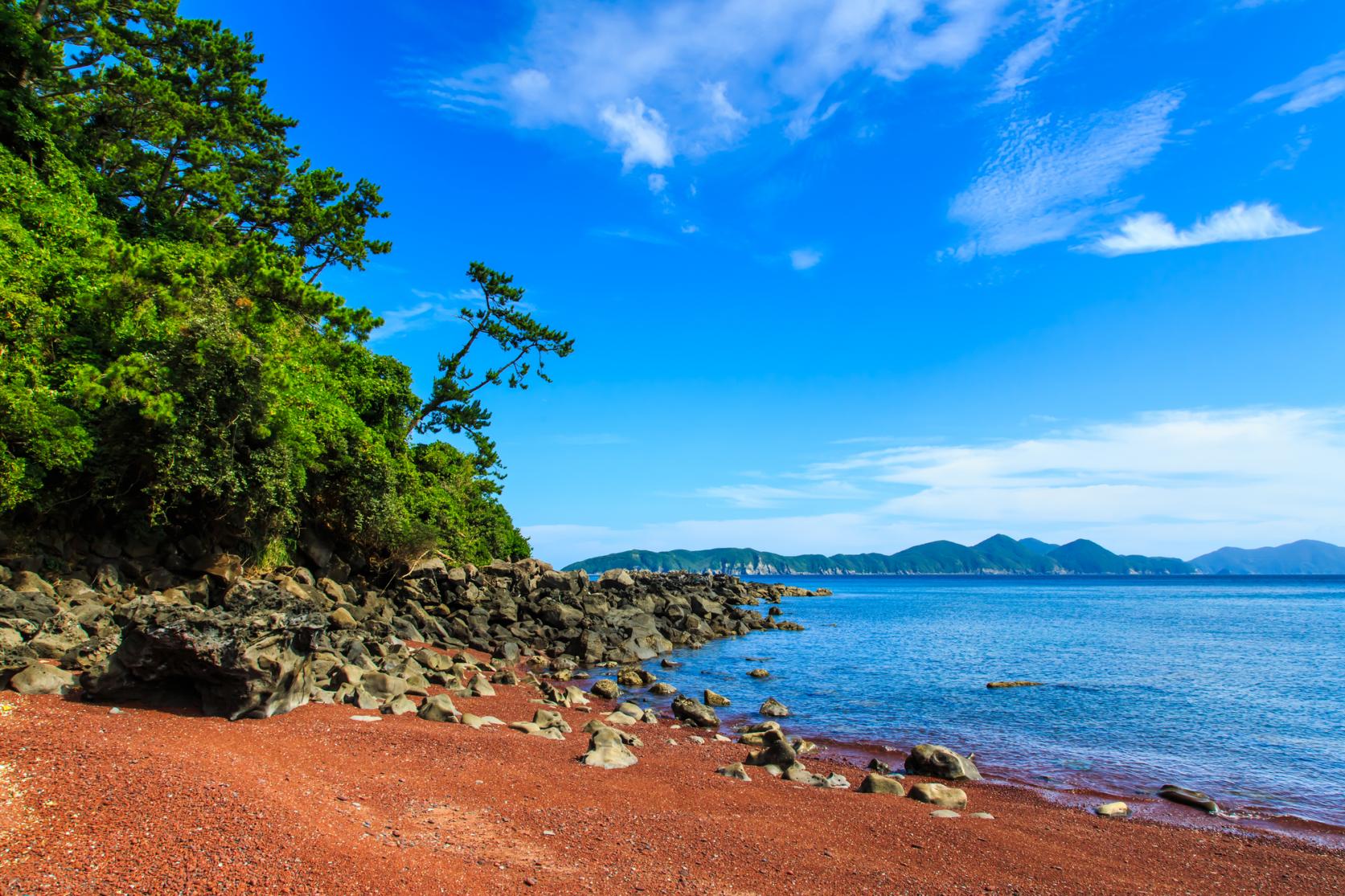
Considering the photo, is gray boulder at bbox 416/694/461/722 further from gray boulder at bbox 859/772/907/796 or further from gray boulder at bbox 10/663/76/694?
gray boulder at bbox 859/772/907/796

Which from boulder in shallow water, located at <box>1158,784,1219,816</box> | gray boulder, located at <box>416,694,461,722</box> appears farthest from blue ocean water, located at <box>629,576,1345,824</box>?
gray boulder, located at <box>416,694,461,722</box>

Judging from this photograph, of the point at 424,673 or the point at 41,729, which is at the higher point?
the point at 41,729

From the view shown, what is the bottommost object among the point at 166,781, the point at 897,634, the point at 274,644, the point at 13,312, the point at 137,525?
the point at 897,634

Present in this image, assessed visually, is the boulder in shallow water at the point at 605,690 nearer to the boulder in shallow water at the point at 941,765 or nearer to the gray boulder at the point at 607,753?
the gray boulder at the point at 607,753

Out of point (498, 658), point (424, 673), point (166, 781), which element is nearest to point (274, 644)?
point (166, 781)

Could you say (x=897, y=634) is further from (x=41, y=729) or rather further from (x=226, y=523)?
(x=41, y=729)

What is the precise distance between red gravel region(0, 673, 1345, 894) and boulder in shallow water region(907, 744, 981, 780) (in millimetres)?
1425

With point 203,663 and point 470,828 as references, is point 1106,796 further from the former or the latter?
point 203,663

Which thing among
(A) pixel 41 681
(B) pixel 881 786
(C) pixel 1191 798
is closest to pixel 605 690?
(B) pixel 881 786

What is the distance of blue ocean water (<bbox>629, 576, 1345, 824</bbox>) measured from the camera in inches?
624

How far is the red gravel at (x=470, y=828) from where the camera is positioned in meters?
6.51

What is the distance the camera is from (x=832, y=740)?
61.0 feet

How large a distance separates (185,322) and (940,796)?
20.6 m

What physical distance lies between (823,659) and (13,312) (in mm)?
32203
